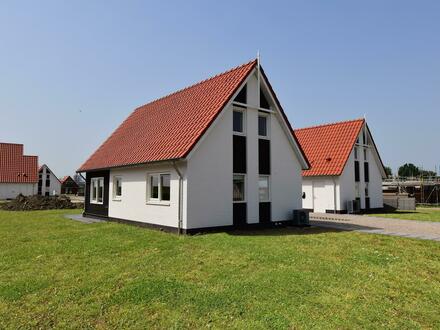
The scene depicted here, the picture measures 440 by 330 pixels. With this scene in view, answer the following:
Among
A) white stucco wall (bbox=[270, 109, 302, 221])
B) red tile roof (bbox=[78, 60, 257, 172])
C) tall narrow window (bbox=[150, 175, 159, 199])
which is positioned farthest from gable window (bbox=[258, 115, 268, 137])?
tall narrow window (bbox=[150, 175, 159, 199])

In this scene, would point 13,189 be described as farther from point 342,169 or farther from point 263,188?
point 263,188

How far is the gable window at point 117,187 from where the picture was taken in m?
18.3

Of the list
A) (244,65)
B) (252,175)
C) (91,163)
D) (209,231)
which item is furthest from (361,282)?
(91,163)

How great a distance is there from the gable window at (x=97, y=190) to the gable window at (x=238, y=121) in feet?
29.5

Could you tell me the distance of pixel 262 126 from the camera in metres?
16.5

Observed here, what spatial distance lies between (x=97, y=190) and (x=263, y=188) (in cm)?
1027

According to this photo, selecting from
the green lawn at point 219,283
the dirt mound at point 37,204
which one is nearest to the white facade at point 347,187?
the green lawn at point 219,283

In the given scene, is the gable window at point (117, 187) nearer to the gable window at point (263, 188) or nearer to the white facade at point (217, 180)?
the white facade at point (217, 180)

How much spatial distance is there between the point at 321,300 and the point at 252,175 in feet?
30.6

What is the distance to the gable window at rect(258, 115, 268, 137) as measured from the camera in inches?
647

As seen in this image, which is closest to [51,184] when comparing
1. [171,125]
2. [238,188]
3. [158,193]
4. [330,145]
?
[330,145]

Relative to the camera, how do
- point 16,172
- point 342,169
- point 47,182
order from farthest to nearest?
point 47,182
point 16,172
point 342,169

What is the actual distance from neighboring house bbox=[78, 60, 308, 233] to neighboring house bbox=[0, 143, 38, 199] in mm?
41614

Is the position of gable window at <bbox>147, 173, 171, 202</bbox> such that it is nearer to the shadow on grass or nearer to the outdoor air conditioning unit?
the shadow on grass
